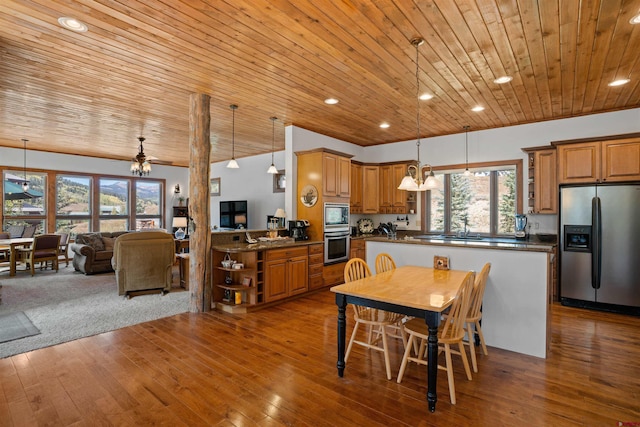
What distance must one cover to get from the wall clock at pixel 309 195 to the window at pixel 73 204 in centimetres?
693

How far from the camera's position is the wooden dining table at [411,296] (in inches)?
86.9

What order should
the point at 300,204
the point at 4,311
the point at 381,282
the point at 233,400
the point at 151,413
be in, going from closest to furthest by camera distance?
1. the point at 151,413
2. the point at 233,400
3. the point at 381,282
4. the point at 4,311
5. the point at 300,204

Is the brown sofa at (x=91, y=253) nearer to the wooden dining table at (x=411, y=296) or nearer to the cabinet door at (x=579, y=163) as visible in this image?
the wooden dining table at (x=411, y=296)

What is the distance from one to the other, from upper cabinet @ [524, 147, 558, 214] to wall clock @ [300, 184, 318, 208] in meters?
3.62

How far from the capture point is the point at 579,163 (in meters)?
4.72

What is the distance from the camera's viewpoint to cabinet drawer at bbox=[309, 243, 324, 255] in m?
5.39

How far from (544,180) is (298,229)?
412cm

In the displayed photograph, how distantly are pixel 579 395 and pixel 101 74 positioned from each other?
5620mm

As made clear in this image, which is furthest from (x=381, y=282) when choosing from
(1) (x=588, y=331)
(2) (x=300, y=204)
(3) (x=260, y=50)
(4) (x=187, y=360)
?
(2) (x=300, y=204)

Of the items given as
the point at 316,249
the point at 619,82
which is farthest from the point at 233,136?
the point at 619,82

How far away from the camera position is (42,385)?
2.56 m

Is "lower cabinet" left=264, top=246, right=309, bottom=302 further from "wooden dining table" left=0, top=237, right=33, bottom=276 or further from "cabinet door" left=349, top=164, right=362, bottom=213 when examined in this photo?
"wooden dining table" left=0, top=237, right=33, bottom=276

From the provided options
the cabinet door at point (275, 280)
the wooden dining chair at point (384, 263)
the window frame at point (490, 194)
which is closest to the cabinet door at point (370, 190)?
the window frame at point (490, 194)

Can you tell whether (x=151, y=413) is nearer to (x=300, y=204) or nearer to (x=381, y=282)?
(x=381, y=282)
